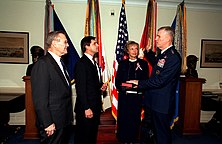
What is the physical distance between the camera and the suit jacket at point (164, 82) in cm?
189

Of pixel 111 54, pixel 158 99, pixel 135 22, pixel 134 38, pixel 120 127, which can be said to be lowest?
pixel 120 127

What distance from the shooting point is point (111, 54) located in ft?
12.7

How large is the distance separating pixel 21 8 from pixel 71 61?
157 cm

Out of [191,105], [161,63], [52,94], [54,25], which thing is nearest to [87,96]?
[52,94]

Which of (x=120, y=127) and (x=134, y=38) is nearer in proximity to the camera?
(x=120, y=127)

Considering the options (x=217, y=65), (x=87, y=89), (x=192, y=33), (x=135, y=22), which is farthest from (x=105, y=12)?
(x=217, y=65)

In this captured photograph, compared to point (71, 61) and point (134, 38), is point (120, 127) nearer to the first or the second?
point (71, 61)

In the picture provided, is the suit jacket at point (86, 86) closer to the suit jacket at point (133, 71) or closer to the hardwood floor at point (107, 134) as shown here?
the suit jacket at point (133, 71)

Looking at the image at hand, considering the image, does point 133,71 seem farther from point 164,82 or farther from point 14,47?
point 14,47

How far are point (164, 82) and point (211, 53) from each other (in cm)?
284

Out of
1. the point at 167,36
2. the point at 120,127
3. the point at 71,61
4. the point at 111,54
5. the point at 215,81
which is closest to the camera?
the point at 167,36

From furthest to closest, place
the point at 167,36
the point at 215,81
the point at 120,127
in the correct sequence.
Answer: the point at 215,81
the point at 120,127
the point at 167,36

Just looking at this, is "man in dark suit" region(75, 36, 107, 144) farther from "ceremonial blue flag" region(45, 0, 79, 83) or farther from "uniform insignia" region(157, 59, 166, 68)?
"ceremonial blue flag" region(45, 0, 79, 83)

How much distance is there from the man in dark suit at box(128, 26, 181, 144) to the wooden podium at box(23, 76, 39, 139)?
194 cm
